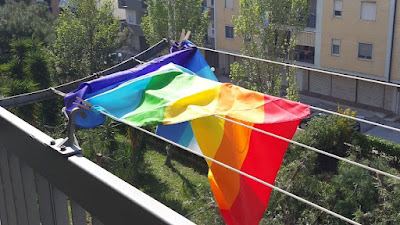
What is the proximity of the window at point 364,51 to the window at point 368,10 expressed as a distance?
852 mm

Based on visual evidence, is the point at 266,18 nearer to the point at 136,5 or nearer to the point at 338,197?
the point at 338,197

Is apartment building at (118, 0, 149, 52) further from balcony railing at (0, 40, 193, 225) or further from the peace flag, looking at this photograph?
balcony railing at (0, 40, 193, 225)

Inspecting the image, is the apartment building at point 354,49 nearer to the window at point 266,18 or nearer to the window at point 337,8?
the window at point 337,8

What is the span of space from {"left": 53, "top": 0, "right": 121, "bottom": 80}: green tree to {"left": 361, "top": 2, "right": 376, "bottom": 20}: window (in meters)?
7.71

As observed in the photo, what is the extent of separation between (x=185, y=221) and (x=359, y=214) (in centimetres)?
637

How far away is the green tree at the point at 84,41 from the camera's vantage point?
50.8 feet

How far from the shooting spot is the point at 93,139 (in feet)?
37.2

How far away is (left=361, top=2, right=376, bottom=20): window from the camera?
49.3 feet

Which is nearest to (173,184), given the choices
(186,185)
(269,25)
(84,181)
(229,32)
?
(186,185)

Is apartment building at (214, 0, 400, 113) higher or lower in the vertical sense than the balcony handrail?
lower

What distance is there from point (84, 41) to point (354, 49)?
330 inches

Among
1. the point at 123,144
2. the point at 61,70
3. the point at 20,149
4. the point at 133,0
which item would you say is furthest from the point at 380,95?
the point at 20,149

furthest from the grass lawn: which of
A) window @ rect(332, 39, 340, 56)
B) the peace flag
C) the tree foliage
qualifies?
window @ rect(332, 39, 340, 56)

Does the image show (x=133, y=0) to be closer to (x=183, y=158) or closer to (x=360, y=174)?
(x=183, y=158)
